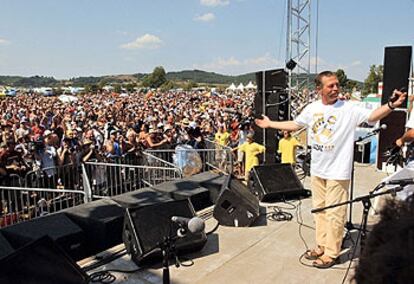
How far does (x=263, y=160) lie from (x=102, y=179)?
A: 12.8 feet

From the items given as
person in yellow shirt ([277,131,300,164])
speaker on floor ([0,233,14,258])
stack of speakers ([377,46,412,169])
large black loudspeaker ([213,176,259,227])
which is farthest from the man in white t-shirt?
stack of speakers ([377,46,412,169])

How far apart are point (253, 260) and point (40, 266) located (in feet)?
7.83

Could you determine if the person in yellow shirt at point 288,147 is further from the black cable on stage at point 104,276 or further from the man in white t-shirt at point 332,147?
the black cable on stage at point 104,276

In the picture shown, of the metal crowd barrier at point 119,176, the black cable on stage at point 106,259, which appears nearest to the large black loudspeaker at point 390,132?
the metal crowd barrier at point 119,176

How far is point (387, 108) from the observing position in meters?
3.77

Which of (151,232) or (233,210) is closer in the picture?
(151,232)

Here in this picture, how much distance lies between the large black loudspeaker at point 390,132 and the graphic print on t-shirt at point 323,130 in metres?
5.91

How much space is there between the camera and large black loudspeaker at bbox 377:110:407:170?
9.32 metres

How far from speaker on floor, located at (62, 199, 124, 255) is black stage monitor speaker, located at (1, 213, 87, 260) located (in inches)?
6.0

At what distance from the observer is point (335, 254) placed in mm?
4289

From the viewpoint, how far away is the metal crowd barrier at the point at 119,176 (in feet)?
25.3

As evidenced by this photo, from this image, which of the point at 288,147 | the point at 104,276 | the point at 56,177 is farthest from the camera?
the point at 288,147

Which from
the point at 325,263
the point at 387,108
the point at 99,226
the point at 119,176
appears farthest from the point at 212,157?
the point at 387,108

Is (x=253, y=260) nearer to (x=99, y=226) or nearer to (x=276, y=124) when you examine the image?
(x=276, y=124)
